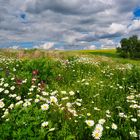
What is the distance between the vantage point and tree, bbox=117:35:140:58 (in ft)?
276

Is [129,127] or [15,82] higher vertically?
[15,82]

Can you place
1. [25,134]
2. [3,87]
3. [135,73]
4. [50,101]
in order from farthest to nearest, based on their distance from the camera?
[135,73], [3,87], [50,101], [25,134]

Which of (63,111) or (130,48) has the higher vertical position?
(63,111)

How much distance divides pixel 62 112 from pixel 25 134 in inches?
60.1

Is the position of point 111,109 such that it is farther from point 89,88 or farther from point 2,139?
point 2,139

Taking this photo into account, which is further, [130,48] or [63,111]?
[130,48]

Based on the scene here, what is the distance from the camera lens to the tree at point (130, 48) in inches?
3314

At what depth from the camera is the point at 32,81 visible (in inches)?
356

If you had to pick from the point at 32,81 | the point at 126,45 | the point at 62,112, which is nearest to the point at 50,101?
the point at 62,112

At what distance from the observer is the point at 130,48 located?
86062mm

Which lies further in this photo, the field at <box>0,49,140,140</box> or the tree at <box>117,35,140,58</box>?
the tree at <box>117,35,140,58</box>

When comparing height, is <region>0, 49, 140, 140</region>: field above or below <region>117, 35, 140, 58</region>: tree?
above

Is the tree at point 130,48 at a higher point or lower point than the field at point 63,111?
lower

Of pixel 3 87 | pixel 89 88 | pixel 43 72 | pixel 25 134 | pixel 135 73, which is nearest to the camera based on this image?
pixel 25 134
